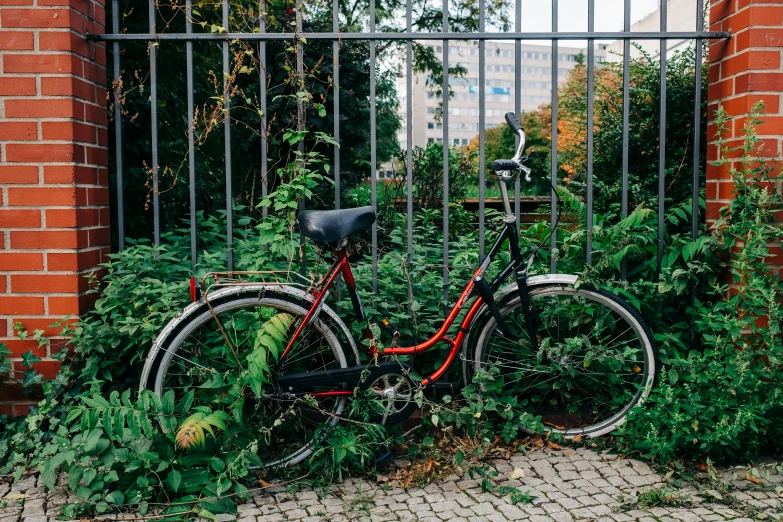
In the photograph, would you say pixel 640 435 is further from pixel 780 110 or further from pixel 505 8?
pixel 505 8

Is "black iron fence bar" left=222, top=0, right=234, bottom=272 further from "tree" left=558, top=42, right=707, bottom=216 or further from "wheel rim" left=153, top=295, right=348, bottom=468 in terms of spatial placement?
"tree" left=558, top=42, right=707, bottom=216

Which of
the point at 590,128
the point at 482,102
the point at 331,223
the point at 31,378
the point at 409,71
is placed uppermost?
the point at 409,71

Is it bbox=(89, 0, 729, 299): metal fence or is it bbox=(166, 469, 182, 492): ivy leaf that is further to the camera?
bbox=(89, 0, 729, 299): metal fence

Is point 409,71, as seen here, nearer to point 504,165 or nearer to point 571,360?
point 504,165

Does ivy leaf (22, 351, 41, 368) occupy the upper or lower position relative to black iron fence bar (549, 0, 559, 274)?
lower

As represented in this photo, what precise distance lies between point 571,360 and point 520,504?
0.83 m

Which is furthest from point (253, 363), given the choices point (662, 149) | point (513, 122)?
point (662, 149)

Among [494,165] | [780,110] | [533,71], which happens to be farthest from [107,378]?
[533,71]

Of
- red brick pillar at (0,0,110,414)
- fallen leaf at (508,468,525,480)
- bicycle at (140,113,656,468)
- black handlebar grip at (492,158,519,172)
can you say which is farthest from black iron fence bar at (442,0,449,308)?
red brick pillar at (0,0,110,414)

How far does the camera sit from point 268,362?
10.3 ft

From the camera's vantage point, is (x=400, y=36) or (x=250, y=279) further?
(x=400, y=36)

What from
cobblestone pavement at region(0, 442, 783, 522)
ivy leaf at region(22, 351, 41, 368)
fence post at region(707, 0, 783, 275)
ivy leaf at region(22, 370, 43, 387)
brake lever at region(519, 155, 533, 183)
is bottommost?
cobblestone pavement at region(0, 442, 783, 522)

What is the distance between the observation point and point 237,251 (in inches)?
135

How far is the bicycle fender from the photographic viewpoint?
2.98m
